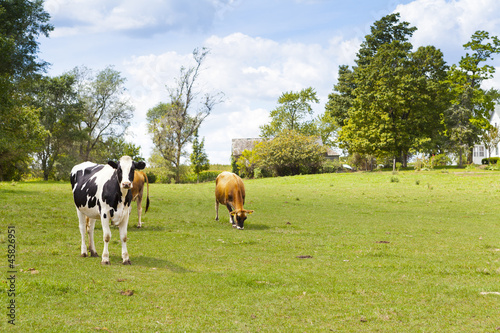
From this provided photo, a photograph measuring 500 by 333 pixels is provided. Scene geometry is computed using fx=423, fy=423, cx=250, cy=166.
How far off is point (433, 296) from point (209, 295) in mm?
4086

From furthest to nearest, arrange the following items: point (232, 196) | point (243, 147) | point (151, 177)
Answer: point (243, 147)
point (151, 177)
point (232, 196)

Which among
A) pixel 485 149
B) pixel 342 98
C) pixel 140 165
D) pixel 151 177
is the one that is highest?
pixel 342 98

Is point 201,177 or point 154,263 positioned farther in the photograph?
point 201,177

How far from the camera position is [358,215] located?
859 inches

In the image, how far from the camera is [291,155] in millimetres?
65875

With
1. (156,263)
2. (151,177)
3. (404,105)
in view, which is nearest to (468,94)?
(404,105)

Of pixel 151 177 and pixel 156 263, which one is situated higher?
pixel 151 177

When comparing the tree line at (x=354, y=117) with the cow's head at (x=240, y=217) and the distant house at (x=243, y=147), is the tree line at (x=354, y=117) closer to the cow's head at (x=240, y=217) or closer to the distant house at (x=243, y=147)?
the distant house at (x=243, y=147)

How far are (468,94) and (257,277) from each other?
222 feet

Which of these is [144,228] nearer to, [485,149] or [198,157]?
[198,157]

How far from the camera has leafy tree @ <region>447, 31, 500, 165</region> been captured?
64.1 metres

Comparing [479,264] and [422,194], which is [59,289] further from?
[422,194]

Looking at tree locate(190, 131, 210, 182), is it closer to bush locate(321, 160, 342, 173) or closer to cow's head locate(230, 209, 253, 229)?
bush locate(321, 160, 342, 173)

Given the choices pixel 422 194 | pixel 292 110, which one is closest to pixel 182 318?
pixel 422 194
